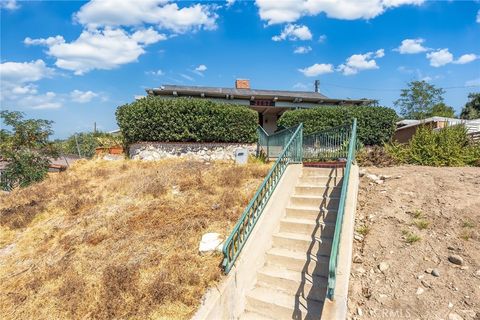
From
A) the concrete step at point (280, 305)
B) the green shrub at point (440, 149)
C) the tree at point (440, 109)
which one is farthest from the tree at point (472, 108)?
the concrete step at point (280, 305)

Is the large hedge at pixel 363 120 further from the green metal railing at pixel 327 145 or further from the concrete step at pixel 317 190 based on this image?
the concrete step at pixel 317 190

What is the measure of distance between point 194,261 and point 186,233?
0.93 meters

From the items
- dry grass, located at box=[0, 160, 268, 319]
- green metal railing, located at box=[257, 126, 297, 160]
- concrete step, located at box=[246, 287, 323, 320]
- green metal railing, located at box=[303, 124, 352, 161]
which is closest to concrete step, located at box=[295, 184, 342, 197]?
dry grass, located at box=[0, 160, 268, 319]

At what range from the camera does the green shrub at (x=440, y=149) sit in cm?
768

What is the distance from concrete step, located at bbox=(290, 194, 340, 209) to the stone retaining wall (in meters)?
6.99

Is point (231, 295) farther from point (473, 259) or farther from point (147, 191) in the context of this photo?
point (147, 191)

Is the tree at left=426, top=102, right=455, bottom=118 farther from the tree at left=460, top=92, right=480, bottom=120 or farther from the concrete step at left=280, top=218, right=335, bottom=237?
the concrete step at left=280, top=218, right=335, bottom=237

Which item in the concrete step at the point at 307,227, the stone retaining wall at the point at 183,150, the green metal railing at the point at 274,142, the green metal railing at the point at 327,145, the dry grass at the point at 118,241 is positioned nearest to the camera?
the dry grass at the point at 118,241

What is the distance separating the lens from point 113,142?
581 inches

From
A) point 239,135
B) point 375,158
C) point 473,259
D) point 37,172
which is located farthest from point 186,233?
point 37,172

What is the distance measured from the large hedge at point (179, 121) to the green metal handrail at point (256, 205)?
5754 mm

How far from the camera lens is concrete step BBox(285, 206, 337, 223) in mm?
5285

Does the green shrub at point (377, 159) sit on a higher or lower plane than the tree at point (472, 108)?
lower

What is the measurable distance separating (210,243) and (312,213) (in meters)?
2.15
